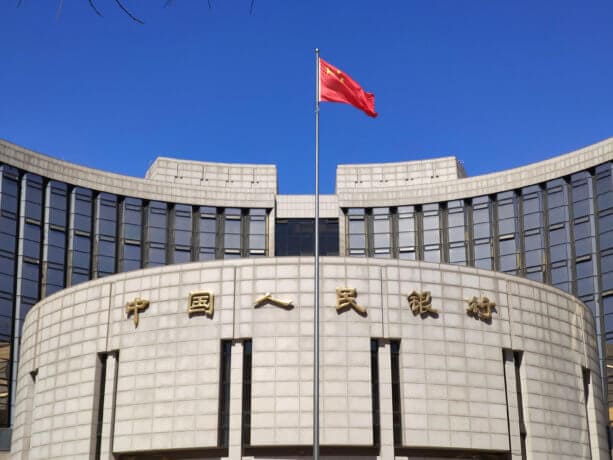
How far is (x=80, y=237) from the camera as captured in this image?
7056 cm

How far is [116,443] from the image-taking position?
141 ft

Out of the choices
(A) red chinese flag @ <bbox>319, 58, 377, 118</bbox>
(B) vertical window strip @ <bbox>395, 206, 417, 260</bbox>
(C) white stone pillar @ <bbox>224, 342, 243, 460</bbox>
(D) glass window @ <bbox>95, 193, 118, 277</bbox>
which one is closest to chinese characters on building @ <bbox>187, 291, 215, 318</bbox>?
(C) white stone pillar @ <bbox>224, 342, 243, 460</bbox>

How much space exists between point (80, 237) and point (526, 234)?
108 feet

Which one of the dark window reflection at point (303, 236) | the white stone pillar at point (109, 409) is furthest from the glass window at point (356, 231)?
the white stone pillar at point (109, 409)

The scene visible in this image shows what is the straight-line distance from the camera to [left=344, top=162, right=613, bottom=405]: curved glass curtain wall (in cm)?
6619

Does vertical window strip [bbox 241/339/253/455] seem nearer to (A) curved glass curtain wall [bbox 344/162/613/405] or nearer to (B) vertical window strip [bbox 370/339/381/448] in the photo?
(B) vertical window strip [bbox 370/339/381/448]

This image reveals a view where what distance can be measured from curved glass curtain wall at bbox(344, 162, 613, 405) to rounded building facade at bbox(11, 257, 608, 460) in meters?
20.8

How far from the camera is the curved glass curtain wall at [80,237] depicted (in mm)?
66438

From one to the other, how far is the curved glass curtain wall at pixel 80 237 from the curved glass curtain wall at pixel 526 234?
32.3 ft

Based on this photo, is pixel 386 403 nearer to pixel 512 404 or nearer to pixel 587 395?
pixel 512 404

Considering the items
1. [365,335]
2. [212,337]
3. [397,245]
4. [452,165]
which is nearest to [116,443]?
[212,337]

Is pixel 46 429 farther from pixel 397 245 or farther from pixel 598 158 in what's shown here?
pixel 598 158

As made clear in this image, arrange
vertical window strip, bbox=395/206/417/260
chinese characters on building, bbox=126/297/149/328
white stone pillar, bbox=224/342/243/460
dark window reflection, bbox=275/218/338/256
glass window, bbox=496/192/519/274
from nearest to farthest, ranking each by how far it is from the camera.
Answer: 1. white stone pillar, bbox=224/342/243/460
2. chinese characters on building, bbox=126/297/149/328
3. glass window, bbox=496/192/519/274
4. vertical window strip, bbox=395/206/417/260
5. dark window reflection, bbox=275/218/338/256

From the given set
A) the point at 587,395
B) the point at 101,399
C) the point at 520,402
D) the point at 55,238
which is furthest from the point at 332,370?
the point at 55,238
